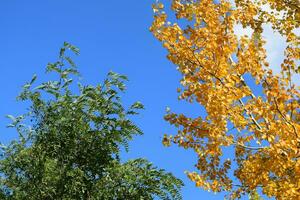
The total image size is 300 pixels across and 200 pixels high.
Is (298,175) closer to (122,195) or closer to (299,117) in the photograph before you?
(299,117)

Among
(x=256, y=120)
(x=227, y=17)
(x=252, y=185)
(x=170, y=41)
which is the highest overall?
(x=227, y=17)

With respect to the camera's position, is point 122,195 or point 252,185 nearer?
point 252,185

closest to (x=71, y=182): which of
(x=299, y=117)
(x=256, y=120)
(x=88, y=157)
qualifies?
(x=88, y=157)

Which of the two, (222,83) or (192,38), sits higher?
(192,38)

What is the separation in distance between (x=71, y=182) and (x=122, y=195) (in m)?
1.00

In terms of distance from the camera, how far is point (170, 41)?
9297mm

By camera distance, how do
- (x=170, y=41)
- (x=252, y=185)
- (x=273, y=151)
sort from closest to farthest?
(x=273, y=151) → (x=252, y=185) → (x=170, y=41)

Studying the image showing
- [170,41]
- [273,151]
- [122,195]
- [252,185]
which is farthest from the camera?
[122,195]

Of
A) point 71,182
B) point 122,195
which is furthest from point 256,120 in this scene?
point 71,182

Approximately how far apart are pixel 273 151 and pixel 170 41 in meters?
2.64

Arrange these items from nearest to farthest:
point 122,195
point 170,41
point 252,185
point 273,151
A: 1. point 273,151
2. point 252,185
3. point 170,41
4. point 122,195

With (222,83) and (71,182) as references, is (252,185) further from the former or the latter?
(71,182)

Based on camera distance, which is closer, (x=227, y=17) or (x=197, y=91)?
(x=197, y=91)

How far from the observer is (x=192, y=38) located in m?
9.33
